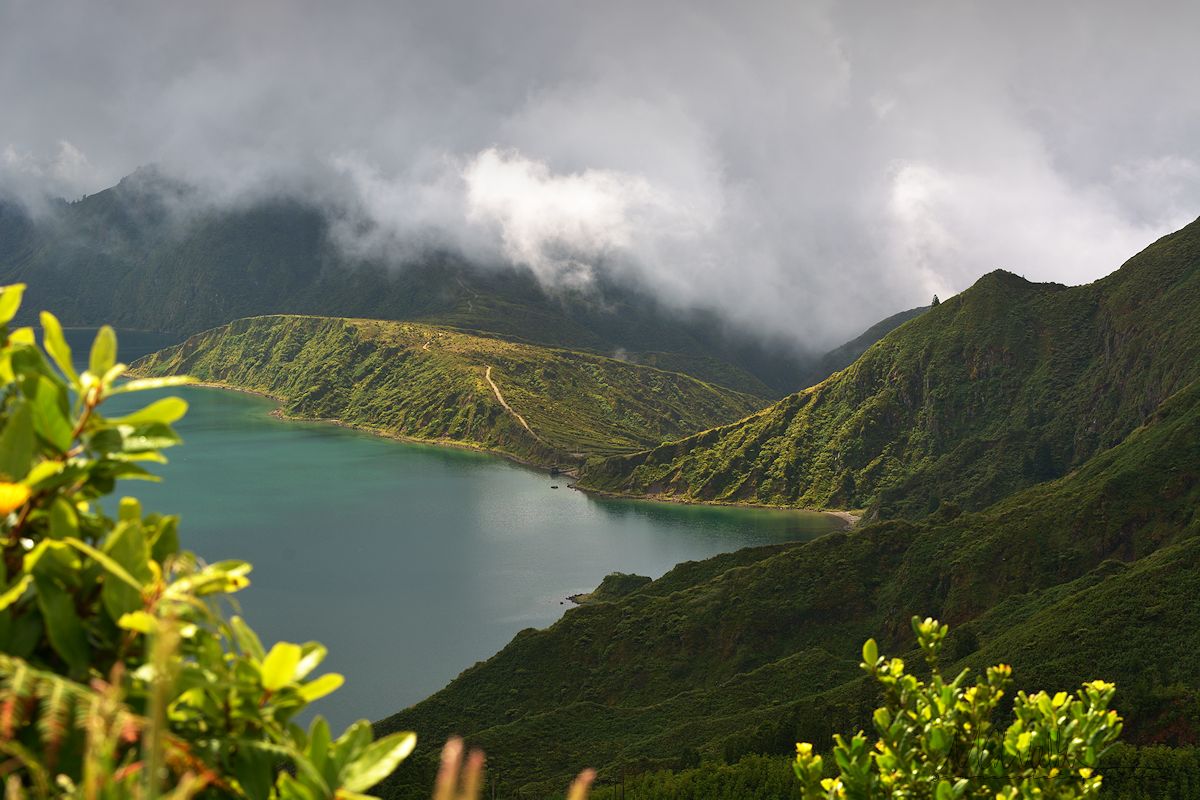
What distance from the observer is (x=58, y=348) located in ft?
11.3

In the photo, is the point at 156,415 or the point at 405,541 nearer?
the point at 156,415

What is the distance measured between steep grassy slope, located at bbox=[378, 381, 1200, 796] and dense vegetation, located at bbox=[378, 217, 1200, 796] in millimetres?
154

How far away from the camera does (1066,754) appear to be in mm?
6605

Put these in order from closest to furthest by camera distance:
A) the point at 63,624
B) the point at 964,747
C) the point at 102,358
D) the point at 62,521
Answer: the point at 63,624 < the point at 62,521 < the point at 102,358 < the point at 964,747

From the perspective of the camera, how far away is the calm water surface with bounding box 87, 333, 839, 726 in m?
82.9

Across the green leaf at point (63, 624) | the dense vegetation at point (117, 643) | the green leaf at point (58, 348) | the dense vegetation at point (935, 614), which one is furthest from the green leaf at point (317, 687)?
the dense vegetation at point (935, 614)

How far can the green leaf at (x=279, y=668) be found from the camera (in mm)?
2992

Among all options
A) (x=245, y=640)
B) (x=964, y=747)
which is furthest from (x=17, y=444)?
(x=964, y=747)

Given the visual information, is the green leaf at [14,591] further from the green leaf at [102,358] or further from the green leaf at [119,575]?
the green leaf at [102,358]

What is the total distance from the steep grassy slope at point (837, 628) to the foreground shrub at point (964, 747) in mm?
39100

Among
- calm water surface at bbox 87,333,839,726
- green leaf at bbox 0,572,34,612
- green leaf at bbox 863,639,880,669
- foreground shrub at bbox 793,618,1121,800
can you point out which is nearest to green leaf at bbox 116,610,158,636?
green leaf at bbox 0,572,34,612

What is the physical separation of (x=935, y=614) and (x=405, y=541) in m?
68.1

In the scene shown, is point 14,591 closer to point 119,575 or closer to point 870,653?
point 119,575

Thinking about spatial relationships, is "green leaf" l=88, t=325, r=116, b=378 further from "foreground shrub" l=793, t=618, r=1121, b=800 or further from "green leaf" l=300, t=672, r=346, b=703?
"foreground shrub" l=793, t=618, r=1121, b=800
